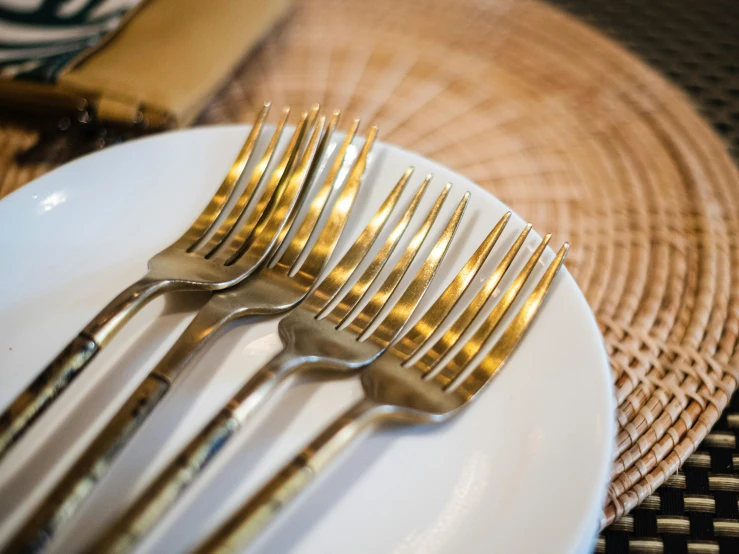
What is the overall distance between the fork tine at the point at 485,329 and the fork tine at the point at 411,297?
1.8 inches

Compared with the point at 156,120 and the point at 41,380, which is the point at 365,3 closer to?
the point at 156,120

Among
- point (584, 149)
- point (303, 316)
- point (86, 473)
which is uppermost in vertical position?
point (584, 149)

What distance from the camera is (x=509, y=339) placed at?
37 centimetres

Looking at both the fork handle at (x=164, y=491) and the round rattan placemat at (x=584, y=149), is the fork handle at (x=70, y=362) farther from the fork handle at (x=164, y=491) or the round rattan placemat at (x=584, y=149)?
the round rattan placemat at (x=584, y=149)

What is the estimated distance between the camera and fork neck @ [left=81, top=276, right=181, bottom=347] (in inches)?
14.0

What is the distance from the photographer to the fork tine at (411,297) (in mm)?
388

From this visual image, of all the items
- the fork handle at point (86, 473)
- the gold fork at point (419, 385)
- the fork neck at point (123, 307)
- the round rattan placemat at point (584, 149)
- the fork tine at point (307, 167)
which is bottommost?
the fork handle at point (86, 473)

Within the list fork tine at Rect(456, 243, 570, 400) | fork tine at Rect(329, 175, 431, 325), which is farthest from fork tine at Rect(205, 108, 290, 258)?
fork tine at Rect(456, 243, 570, 400)

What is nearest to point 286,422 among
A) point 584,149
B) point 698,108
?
point 584,149

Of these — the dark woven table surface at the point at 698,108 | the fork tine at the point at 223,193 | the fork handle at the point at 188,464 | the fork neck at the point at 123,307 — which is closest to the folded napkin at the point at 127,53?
the fork tine at the point at 223,193

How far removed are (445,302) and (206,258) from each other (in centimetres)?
19

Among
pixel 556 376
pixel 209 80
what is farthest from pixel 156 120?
pixel 556 376

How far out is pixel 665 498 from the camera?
0.38 m

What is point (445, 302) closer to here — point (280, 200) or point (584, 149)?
point (280, 200)
